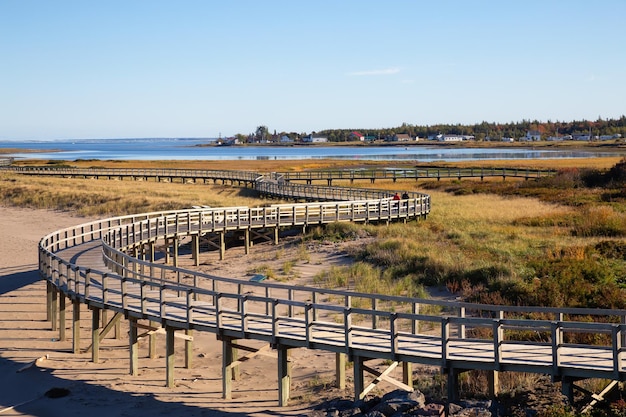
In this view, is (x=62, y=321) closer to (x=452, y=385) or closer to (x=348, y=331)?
(x=348, y=331)

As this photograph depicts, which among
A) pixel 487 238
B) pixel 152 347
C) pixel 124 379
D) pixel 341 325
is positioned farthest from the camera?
pixel 487 238

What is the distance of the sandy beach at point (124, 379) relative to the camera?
51.2 ft

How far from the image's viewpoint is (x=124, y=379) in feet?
58.2

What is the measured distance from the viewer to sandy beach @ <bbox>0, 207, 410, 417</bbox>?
51.2 ft

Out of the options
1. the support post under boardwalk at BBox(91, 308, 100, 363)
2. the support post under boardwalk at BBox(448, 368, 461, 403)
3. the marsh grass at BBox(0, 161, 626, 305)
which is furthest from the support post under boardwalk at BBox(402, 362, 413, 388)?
the support post under boardwalk at BBox(91, 308, 100, 363)

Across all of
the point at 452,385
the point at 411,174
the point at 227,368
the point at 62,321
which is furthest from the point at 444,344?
the point at 411,174

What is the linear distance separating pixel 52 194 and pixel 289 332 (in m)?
45.2

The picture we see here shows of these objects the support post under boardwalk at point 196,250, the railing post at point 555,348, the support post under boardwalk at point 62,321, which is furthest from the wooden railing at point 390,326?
the support post under boardwalk at point 196,250

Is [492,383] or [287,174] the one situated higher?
[287,174]

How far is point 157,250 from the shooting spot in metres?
35.9

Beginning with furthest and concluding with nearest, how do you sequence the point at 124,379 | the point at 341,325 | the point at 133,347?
1. the point at 133,347
2. the point at 124,379
3. the point at 341,325

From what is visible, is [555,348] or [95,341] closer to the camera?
[555,348]

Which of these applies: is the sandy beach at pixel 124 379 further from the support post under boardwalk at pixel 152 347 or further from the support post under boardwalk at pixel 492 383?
the support post under boardwalk at pixel 492 383

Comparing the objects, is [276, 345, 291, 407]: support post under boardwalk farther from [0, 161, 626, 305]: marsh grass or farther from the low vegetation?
[0, 161, 626, 305]: marsh grass
